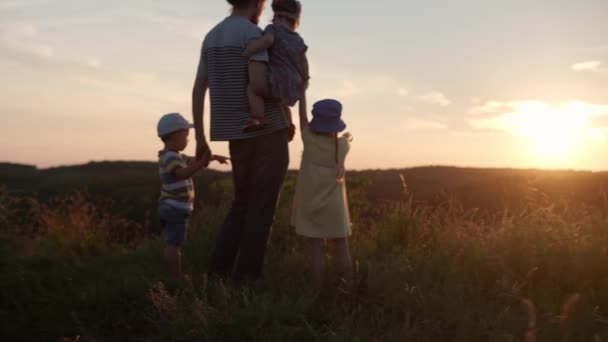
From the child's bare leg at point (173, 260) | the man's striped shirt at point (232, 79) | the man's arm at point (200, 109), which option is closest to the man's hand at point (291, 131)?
the man's striped shirt at point (232, 79)

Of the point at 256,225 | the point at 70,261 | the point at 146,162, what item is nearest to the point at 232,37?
the point at 256,225

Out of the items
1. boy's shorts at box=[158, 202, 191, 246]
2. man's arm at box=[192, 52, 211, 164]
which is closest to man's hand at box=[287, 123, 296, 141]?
man's arm at box=[192, 52, 211, 164]

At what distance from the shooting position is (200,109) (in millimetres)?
4301

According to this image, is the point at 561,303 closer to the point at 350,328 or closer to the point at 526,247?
the point at 526,247

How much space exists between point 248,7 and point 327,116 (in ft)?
3.21

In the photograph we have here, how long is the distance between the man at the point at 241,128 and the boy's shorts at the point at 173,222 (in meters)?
0.81

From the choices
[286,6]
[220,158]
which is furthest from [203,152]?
[286,6]

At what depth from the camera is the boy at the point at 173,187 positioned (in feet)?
16.4

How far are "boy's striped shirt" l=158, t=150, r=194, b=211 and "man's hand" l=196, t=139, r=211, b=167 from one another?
1.93ft

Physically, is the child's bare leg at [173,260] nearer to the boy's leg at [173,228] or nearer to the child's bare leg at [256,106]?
the boy's leg at [173,228]

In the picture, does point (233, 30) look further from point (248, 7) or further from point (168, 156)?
point (168, 156)

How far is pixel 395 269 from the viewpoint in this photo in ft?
15.1

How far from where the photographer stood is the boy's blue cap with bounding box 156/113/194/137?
501 cm

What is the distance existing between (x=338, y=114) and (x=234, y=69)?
827 mm
